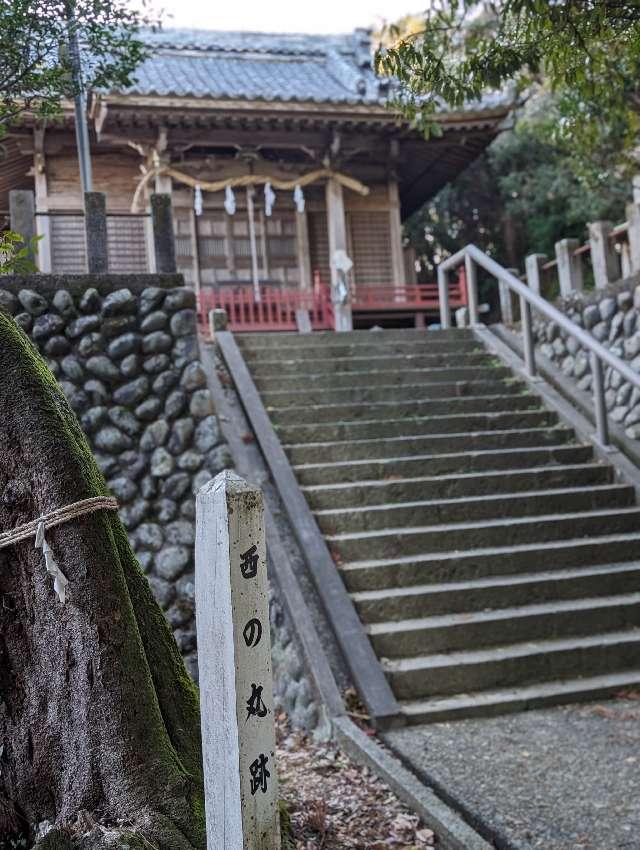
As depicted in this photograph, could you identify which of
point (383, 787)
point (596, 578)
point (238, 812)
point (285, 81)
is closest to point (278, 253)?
point (285, 81)

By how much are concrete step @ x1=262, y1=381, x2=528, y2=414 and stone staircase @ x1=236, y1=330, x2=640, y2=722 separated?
0.01 metres

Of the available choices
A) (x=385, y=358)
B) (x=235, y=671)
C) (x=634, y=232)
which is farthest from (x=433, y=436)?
(x=235, y=671)

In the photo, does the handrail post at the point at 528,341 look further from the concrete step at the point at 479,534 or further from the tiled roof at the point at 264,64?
the tiled roof at the point at 264,64

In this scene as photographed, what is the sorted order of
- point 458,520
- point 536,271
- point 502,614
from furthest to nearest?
1. point 536,271
2. point 458,520
3. point 502,614

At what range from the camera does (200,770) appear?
2.57 meters

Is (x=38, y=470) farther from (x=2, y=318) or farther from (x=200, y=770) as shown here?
(x=200, y=770)

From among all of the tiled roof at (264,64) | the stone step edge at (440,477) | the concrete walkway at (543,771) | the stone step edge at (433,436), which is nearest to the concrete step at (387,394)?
the stone step edge at (433,436)

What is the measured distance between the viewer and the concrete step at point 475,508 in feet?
18.4

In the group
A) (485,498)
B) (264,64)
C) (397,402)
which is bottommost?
(485,498)

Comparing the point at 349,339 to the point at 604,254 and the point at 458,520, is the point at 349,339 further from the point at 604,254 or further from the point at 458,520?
the point at 458,520

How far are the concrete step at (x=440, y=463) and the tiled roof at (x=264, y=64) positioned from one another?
905cm

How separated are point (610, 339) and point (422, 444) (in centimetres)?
231

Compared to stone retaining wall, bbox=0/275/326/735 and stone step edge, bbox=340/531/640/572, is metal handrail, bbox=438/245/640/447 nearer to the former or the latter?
stone step edge, bbox=340/531/640/572

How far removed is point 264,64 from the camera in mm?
15953
